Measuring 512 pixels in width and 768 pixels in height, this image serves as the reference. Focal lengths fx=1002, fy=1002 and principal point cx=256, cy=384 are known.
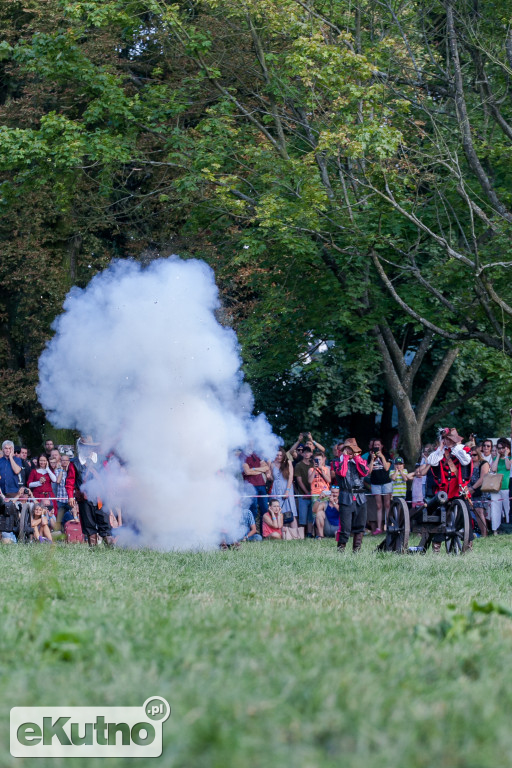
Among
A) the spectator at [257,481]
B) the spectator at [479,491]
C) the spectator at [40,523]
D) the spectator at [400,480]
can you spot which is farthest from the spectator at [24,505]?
the spectator at [479,491]

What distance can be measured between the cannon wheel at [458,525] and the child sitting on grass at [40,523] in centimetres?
780

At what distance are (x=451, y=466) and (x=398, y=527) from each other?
4.55ft

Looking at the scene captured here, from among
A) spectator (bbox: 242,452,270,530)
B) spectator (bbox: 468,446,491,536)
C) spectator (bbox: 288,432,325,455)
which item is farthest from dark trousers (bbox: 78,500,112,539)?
spectator (bbox: 468,446,491,536)

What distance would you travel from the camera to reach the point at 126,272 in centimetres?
1639

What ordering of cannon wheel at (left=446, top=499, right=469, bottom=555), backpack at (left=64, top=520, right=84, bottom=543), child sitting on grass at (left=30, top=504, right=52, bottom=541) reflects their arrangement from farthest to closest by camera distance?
1. backpack at (left=64, top=520, right=84, bottom=543)
2. child sitting on grass at (left=30, top=504, right=52, bottom=541)
3. cannon wheel at (left=446, top=499, right=469, bottom=555)

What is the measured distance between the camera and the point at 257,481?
21.0 metres

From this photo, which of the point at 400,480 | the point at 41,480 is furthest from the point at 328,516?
the point at 41,480

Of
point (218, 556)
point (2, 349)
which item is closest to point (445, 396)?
point (2, 349)

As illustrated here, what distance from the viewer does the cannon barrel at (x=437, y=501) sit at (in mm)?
14352

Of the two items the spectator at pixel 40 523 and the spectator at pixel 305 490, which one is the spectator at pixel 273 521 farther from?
the spectator at pixel 40 523

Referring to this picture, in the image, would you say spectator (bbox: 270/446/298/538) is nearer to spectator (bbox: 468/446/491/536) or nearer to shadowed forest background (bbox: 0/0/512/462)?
shadowed forest background (bbox: 0/0/512/462)

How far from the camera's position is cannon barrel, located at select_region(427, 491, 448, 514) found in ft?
47.1

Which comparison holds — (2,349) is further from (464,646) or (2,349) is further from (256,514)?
(464,646)

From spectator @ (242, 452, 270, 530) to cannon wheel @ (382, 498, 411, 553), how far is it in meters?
4.85
